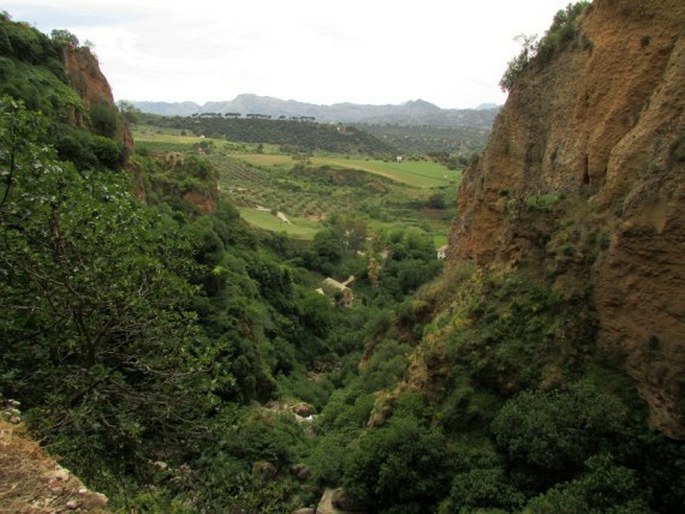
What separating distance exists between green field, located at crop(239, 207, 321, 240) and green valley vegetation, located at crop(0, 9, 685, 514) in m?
31.6

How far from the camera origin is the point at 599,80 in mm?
17844

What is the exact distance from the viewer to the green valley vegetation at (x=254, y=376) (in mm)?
7227

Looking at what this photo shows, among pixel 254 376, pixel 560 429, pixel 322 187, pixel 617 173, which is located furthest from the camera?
pixel 322 187

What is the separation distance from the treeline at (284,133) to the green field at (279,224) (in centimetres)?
8078

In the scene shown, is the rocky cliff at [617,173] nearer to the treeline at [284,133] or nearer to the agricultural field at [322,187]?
the agricultural field at [322,187]

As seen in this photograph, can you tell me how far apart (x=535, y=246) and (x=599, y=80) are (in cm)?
581

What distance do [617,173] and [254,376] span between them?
60.0ft

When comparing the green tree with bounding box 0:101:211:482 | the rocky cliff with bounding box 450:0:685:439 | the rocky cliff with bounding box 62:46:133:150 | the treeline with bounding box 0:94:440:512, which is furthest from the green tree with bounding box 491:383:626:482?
the rocky cliff with bounding box 62:46:133:150

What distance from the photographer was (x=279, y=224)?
68938 millimetres

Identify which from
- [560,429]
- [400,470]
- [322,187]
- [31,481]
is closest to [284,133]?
[322,187]

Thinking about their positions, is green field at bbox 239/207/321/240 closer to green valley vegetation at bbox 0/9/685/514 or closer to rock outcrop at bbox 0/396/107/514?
green valley vegetation at bbox 0/9/685/514

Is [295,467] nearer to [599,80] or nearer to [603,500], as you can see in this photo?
[603,500]

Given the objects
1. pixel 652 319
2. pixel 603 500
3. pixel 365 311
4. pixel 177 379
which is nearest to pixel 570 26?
pixel 652 319

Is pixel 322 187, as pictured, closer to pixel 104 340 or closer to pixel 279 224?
pixel 279 224
